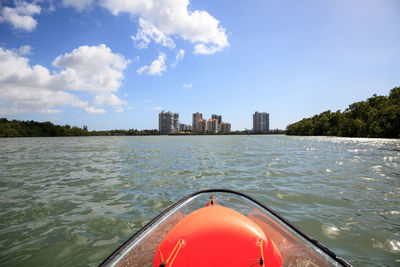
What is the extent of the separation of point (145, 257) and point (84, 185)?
6769 mm

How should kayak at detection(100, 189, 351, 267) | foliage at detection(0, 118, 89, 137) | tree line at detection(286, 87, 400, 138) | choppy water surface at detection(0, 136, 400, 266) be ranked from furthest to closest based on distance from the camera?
foliage at detection(0, 118, 89, 137), tree line at detection(286, 87, 400, 138), choppy water surface at detection(0, 136, 400, 266), kayak at detection(100, 189, 351, 267)

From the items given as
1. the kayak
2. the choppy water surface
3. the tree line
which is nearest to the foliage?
the choppy water surface

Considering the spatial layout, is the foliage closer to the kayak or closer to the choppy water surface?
the choppy water surface

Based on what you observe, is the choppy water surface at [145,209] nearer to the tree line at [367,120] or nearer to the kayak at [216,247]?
the kayak at [216,247]

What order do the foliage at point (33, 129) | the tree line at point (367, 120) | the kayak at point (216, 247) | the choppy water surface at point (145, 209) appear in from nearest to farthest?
the kayak at point (216, 247), the choppy water surface at point (145, 209), the tree line at point (367, 120), the foliage at point (33, 129)

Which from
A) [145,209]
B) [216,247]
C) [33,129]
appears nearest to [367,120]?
[145,209]

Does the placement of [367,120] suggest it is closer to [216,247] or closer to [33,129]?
[216,247]

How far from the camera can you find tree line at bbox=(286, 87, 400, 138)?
2037 inches

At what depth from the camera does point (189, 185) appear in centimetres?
782

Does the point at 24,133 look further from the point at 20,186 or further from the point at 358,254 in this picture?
the point at 358,254

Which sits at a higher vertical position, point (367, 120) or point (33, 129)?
point (367, 120)

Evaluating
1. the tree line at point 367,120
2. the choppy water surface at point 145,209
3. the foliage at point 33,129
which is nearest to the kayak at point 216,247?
the choppy water surface at point 145,209

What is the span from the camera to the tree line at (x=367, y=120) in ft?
170

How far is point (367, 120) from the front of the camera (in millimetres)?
68125
